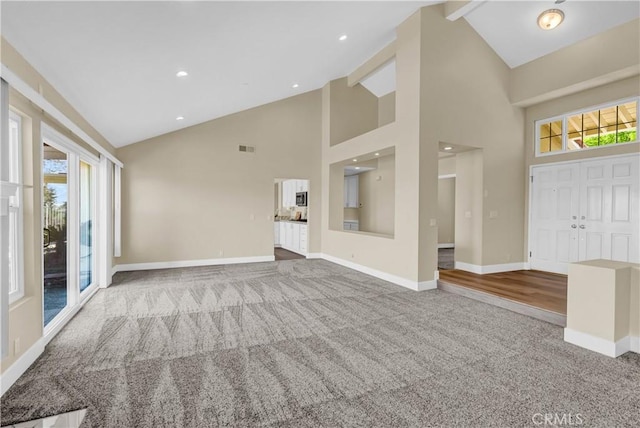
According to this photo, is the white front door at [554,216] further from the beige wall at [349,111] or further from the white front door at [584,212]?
the beige wall at [349,111]

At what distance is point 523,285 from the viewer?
15.8 ft

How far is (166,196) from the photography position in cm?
680

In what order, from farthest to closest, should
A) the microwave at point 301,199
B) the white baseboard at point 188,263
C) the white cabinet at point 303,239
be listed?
the microwave at point 301,199, the white cabinet at point 303,239, the white baseboard at point 188,263

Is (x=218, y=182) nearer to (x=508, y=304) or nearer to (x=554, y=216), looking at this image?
(x=508, y=304)

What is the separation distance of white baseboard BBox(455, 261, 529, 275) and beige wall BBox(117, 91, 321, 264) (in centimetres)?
361

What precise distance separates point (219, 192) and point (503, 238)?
20.0ft

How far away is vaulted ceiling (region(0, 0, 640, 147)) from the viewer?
8.01ft

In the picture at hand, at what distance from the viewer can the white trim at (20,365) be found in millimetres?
2271

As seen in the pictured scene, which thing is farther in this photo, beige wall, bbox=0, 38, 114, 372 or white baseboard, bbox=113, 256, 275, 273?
white baseboard, bbox=113, 256, 275, 273

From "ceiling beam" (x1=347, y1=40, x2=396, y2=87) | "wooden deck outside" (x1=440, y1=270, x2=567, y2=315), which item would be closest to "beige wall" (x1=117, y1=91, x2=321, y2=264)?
"ceiling beam" (x1=347, y1=40, x2=396, y2=87)

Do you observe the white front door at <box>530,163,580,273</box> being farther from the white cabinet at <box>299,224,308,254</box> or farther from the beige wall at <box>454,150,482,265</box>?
the white cabinet at <box>299,224,308,254</box>

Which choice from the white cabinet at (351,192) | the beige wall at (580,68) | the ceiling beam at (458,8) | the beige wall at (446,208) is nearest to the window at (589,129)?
the beige wall at (580,68)

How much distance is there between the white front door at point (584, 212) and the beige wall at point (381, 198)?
9.44 feet

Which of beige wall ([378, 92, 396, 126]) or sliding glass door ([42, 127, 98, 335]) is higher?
beige wall ([378, 92, 396, 126])
